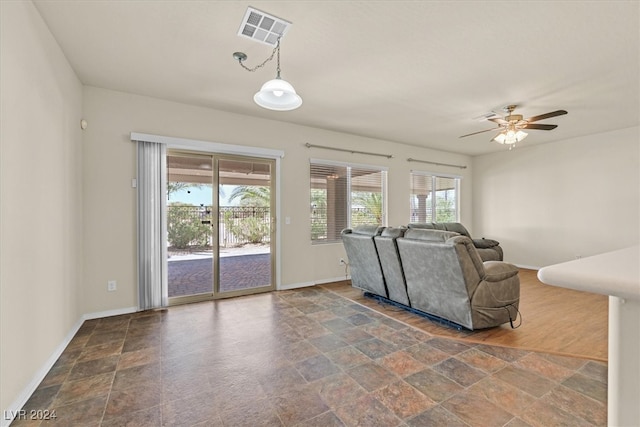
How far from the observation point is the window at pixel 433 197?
21.0ft

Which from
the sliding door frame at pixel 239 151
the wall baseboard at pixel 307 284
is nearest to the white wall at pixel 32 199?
the sliding door frame at pixel 239 151

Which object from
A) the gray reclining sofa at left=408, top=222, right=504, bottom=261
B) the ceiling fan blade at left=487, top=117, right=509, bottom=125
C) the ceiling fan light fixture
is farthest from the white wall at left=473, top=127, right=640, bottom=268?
the ceiling fan blade at left=487, top=117, right=509, bottom=125

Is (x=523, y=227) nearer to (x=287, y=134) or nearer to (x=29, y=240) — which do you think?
(x=287, y=134)

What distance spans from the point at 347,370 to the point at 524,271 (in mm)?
5530

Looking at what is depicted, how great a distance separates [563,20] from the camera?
7.22 ft

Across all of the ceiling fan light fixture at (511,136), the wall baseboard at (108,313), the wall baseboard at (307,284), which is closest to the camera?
the wall baseboard at (108,313)

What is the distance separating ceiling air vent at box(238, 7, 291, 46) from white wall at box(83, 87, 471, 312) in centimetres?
191

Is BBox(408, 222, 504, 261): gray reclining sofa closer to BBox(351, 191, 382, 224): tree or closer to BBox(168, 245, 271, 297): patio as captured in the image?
BBox(351, 191, 382, 224): tree

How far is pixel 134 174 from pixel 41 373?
7.25 ft

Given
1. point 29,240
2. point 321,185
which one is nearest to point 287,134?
point 321,185

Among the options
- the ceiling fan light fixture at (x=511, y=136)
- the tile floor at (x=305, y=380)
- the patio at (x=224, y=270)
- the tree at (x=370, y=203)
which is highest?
the ceiling fan light fixture at (x=511, y=136)

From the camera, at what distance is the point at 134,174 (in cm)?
355

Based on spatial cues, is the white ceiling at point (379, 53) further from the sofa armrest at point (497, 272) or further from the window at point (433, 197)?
the window at point (433, 197)

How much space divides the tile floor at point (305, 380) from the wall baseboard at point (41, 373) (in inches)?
2.0
